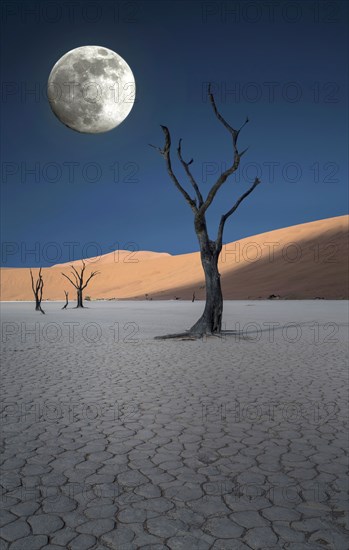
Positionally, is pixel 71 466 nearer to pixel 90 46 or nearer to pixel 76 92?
pixel 76 92

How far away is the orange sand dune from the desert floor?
4113 cm

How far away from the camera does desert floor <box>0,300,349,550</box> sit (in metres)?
3.09

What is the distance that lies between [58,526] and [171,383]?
4890mm

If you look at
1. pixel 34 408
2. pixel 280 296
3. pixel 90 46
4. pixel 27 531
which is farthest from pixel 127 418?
pixel 280 296

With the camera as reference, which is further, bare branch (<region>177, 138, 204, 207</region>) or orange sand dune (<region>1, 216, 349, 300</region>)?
orange sand dune (<region>1, 216, 349, 300</region>)

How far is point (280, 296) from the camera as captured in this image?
51.1m

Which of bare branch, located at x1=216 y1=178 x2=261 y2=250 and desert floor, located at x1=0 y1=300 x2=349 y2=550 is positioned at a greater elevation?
bare branch, located at x1=216 y1=178 x2=261 y2=250

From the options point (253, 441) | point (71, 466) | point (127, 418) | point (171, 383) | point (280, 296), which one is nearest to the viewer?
point (71, 466)

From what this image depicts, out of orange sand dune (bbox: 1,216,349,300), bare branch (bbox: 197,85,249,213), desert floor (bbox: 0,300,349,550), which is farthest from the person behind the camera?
orange sand dune (bbox: 1,216,349,300)

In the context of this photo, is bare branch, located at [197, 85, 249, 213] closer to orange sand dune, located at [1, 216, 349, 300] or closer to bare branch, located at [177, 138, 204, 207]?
bare branch, located at [177, 138, 204, 207]

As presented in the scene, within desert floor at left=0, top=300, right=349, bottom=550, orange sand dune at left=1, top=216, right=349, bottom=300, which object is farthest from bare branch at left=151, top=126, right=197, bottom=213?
orange sand dune at left=1, top=216, right=349, bottom=300

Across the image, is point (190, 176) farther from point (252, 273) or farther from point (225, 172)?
point (252, 273)

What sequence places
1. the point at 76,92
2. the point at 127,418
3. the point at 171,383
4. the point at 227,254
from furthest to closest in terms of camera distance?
1. the point at 227,254
2. the point at 76,92
3. the point at 171,383
4. the point at 127,418

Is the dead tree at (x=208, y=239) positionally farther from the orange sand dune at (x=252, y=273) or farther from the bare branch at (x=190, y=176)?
the orange sand dune at (x=252, y=273)
